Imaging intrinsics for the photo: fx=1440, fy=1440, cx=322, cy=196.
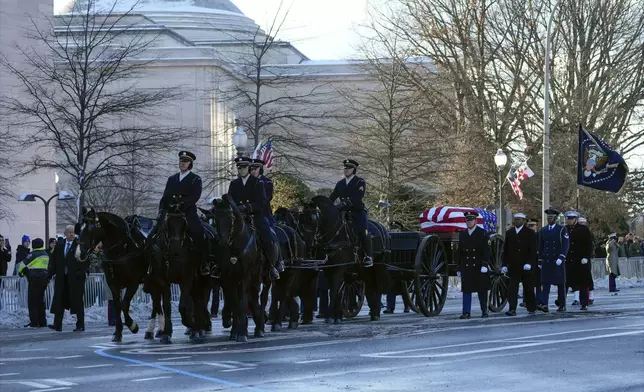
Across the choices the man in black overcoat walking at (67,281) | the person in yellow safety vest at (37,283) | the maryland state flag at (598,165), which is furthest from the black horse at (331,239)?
the maryland state flag at (598,165)

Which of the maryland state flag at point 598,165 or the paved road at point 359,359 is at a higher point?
the maryland state flag at point 598,165

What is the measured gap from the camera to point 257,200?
19578 millimetres

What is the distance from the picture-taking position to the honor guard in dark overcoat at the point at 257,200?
1961cm

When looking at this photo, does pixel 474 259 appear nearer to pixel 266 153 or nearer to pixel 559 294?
pixel 559 294

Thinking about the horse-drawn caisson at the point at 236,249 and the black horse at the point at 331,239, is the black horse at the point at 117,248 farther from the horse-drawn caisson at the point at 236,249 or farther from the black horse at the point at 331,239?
the black horse at the point at 331,239

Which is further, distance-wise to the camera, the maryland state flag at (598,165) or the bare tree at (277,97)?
the bare tree at (277,97)

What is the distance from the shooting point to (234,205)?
1869 cm

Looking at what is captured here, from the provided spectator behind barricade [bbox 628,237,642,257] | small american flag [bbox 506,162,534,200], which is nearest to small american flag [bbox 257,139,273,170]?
small american flag [bbox 506,162,534,200]

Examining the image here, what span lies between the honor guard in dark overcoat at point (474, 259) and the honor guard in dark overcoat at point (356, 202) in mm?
2154

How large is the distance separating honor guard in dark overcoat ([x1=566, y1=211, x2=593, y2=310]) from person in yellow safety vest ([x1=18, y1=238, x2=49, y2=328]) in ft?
32.2

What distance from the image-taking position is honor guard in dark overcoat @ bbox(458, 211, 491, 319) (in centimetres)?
2402

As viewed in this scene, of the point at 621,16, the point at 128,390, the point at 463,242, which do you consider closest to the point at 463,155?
the point at 621,16

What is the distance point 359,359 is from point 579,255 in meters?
12.1

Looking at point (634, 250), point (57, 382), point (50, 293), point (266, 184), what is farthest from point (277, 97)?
point (57, 382)
